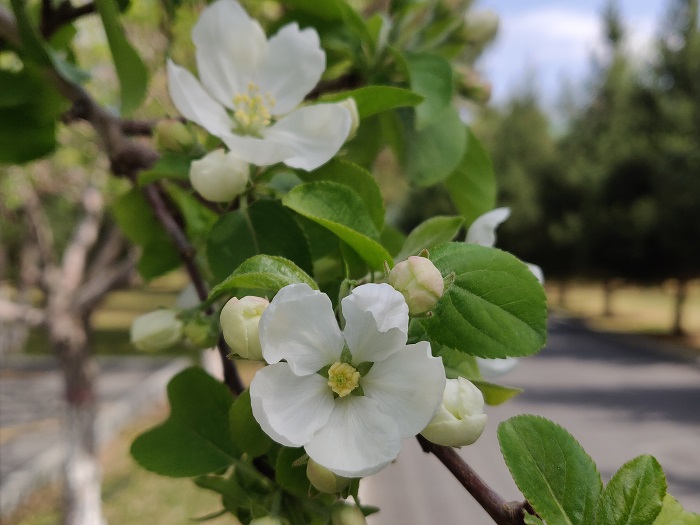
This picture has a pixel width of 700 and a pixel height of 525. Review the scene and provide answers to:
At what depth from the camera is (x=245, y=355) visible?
0.39 metres

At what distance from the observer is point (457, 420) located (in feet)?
1.30

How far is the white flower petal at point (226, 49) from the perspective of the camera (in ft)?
1.90

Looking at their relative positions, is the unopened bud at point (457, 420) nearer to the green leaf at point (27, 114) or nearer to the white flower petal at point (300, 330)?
the white flower petal at point (300, 330)

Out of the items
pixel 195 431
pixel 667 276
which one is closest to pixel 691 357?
pixel 667 276

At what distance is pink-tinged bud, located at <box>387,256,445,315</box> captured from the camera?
38 cm

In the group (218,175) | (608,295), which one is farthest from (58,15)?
(608,295)

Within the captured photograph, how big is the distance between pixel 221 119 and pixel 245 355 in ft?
0.87

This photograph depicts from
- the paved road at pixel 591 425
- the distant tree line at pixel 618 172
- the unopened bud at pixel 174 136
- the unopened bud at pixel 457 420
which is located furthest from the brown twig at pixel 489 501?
the distant tree line at pixel 618 172

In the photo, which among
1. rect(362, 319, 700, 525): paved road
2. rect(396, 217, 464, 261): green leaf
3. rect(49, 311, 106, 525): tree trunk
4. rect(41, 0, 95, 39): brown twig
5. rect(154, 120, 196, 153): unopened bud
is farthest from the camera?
rect(362, 319, 700, 525): paved road

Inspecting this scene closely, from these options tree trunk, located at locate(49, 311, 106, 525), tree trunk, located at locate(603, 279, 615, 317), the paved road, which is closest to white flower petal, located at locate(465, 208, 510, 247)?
the paved road

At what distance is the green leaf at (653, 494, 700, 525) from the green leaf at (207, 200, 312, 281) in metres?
0.28

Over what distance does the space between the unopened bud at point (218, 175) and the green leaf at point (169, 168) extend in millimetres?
59

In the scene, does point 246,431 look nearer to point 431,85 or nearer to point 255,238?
point 255,238

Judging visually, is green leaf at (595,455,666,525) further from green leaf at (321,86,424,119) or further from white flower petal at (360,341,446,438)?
green leaf at (321,86,424,119)
